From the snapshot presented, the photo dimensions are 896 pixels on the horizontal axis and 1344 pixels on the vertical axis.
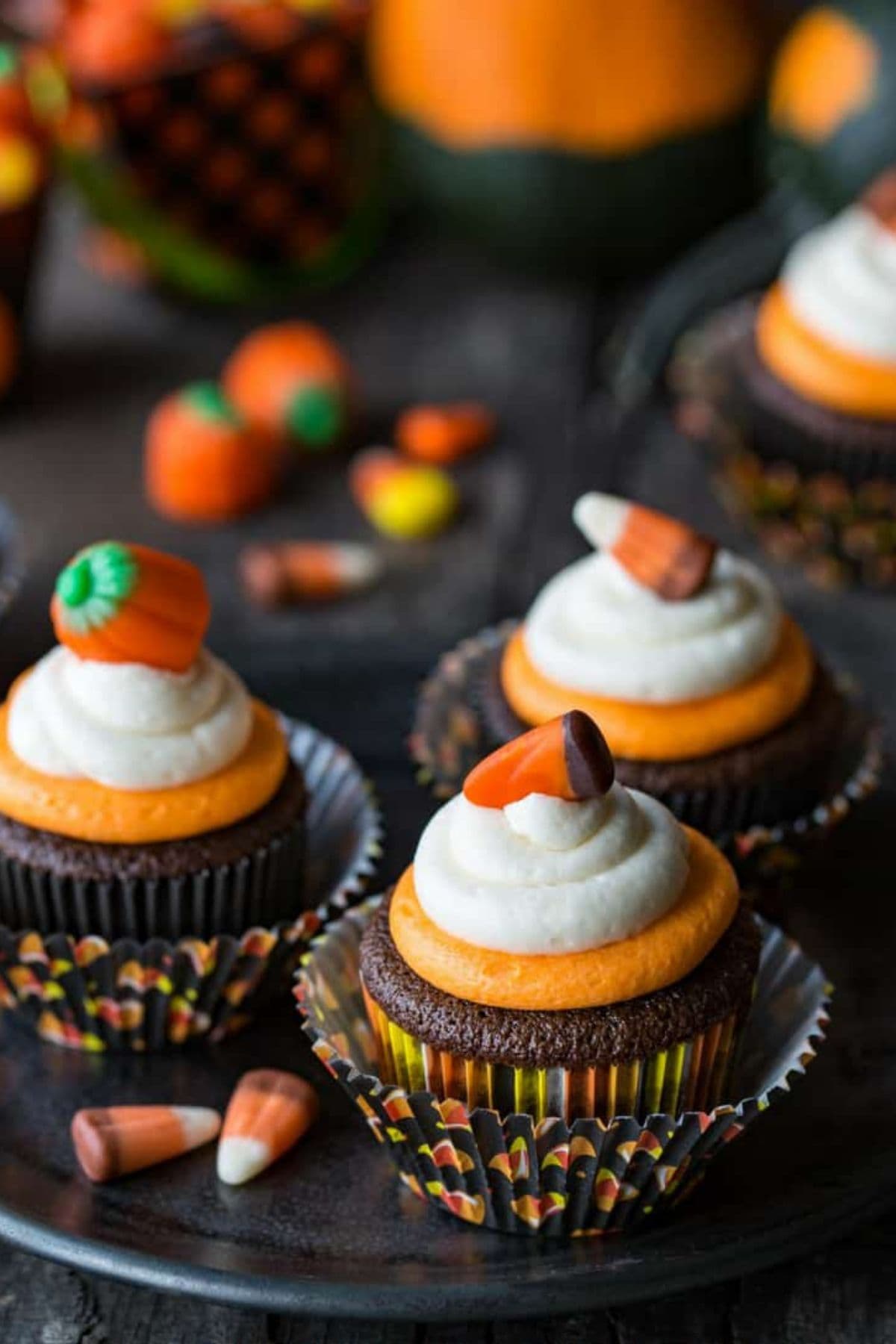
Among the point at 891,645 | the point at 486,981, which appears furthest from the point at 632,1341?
the point at 891,645

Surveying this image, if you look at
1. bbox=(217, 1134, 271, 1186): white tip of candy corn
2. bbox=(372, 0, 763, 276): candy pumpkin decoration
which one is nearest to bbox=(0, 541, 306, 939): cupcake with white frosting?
bbox=(217, 1134, 271, 1186): white tip of candy corn

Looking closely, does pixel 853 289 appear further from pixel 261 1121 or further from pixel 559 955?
pixel 261 1121

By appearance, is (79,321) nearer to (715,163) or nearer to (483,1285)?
(715,163)

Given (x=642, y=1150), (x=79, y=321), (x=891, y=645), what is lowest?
(x=79, y=321)

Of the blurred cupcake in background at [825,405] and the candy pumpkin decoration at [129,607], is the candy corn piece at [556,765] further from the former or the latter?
the blurred cupcake in background at [825,405]

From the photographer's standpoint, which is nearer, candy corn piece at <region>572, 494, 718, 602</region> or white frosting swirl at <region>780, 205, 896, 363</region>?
candy corn piece at <region>572, 494, 718, 602</region>

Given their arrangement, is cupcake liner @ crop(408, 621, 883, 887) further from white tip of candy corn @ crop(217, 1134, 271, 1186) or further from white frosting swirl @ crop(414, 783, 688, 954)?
white tip of candy corn @ crop(217, 1134, 271, 1186)

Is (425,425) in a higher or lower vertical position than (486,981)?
lower
